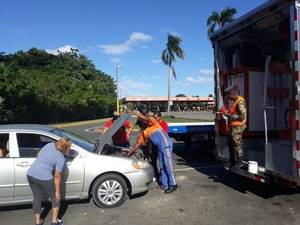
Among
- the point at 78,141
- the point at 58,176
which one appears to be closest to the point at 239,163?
the point at 78,141

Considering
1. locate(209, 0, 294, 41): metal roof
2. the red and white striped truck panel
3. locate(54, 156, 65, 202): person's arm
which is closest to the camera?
locate(54, 156, 65, 202): person's arm

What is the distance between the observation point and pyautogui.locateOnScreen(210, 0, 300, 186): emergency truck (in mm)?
→ 7742

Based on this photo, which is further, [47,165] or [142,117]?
[142,117]

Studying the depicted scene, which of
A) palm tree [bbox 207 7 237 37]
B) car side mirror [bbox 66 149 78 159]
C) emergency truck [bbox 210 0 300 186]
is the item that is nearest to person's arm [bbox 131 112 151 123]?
emergency truck [bbox 210 0 300 186]

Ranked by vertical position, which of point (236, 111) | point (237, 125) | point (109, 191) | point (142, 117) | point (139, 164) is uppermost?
point (236, 111)

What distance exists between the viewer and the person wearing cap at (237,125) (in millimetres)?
8555

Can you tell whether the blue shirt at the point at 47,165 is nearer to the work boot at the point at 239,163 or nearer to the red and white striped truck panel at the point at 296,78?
the red and white striped truck panel at the point at 296,78

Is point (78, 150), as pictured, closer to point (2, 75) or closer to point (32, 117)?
point (2, 75)

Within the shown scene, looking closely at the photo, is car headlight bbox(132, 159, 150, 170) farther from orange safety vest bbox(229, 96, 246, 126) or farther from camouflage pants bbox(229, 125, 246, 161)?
orange safety vest bbox(229, 96, 246, 126)

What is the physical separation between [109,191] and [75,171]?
2.23 ft

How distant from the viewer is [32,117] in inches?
1686

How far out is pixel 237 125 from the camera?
862cm

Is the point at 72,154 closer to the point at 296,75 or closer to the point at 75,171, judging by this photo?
the point at 75,171

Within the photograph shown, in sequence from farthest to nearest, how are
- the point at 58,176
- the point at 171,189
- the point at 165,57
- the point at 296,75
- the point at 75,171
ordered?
the point at 165,57 < the point at 171,189 < the point at 75,171 < the point at 296,75 < the point at 58,176
